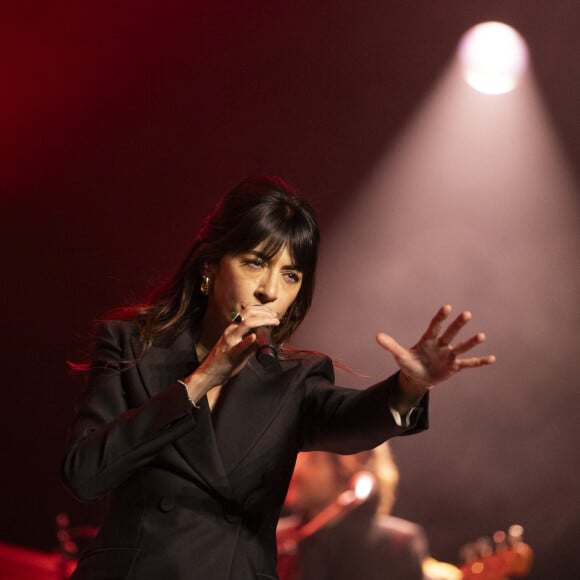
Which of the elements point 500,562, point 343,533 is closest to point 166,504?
point 343,533

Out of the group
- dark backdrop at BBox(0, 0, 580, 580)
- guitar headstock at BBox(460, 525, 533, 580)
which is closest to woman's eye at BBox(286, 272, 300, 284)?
guitar headstock at BBox(460, 525, 533, 580)

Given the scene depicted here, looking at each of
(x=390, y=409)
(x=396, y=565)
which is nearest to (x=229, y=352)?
(x=390, y=409)

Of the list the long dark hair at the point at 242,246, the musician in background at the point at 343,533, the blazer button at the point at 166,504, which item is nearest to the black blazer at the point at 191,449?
the blazer button at the point at 166,504

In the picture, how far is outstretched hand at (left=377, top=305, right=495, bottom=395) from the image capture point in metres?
1.41

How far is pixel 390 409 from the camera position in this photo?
147 centimetres

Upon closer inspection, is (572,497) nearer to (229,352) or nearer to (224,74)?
(224,74)

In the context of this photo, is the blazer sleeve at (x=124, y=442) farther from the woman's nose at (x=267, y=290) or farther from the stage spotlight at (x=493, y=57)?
the stage spotlight at (x=493, y=57)

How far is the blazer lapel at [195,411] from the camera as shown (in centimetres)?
152

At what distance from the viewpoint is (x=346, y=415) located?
5.16 feet

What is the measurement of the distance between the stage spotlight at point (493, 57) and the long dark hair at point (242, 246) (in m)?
2.86

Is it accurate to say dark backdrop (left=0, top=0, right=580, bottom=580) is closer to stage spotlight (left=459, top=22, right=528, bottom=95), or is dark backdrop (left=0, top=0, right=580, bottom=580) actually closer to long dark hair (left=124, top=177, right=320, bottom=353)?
stage spotlight (left=459, top=22, right=528, bottom=95)

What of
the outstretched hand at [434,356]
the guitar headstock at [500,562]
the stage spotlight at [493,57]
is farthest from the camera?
the stage spotlight at [493,57]

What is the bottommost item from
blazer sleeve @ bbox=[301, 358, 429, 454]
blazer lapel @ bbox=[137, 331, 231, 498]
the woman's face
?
blazer lapel @ bbox=[137, 331, 231, 498]

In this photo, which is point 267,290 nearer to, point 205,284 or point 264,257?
point 264,257
